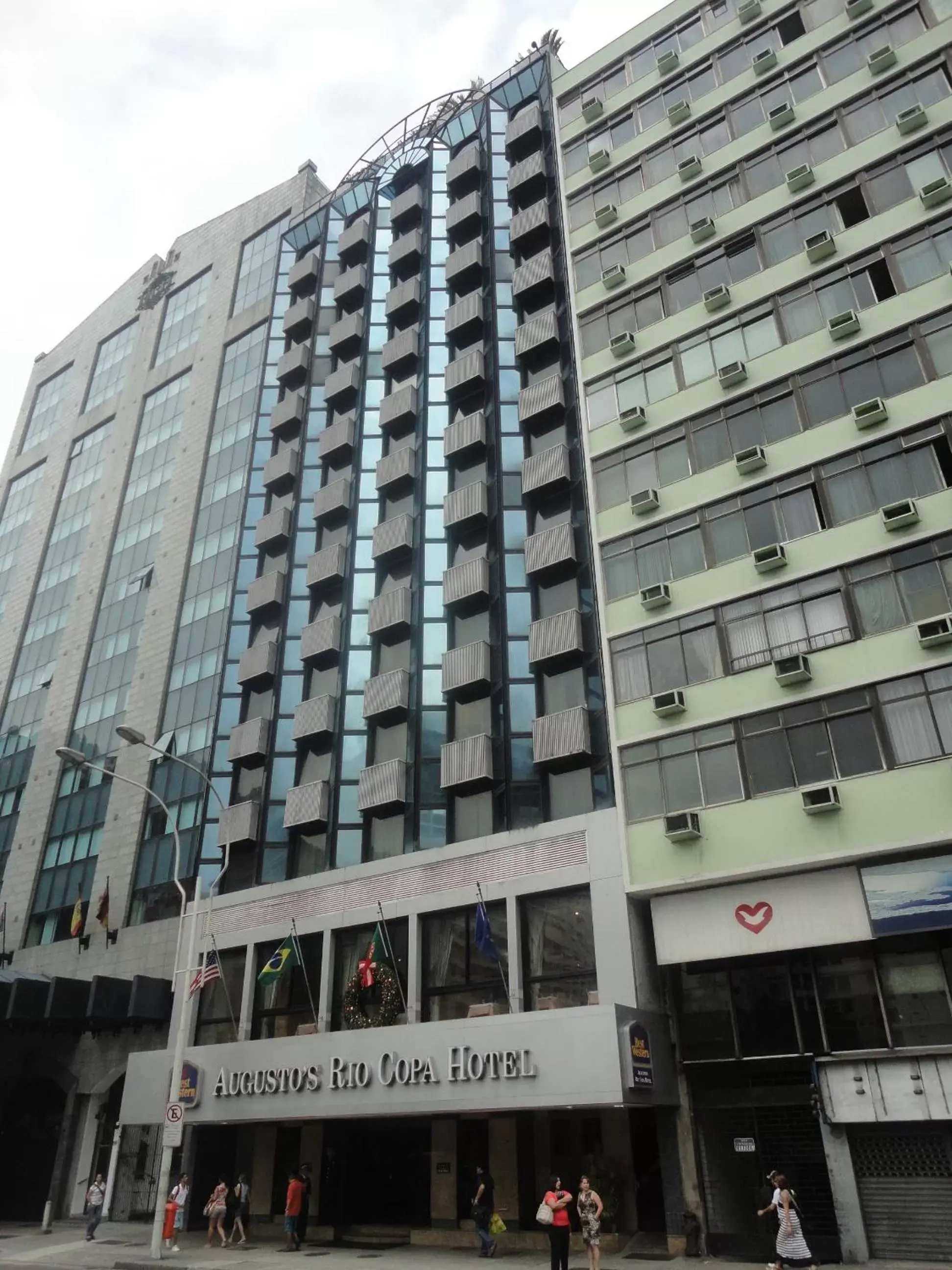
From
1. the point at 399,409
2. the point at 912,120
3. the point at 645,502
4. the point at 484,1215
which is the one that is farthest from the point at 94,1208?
the point at 912,120

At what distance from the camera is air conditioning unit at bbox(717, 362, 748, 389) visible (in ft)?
92.3

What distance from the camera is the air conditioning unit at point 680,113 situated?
34219 millimetres

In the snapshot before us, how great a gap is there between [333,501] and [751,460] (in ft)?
62.6

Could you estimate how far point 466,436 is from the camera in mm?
36500

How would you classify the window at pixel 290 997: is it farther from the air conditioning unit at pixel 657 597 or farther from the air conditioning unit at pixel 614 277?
the air conditioning unit at pixel 614 277

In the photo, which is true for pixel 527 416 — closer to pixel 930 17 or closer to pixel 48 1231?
pixel 930 17

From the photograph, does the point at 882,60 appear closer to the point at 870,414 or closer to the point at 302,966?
the point at 870,414

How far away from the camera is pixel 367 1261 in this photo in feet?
74.9

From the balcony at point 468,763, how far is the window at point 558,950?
13.9 feet

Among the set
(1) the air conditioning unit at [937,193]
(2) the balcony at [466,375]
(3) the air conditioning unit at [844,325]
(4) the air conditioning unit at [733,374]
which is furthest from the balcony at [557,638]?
(1) the air conditioning unit at [937,193]

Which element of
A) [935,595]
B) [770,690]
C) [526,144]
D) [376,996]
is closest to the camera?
[935,595]

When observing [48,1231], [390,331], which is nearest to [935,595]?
[390,331]

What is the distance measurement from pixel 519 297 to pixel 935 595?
22.5 meters

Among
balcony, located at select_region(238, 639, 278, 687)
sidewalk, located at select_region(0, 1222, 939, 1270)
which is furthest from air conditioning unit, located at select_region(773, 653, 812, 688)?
balcony, located at select_region(238, 639, 278, 687)
